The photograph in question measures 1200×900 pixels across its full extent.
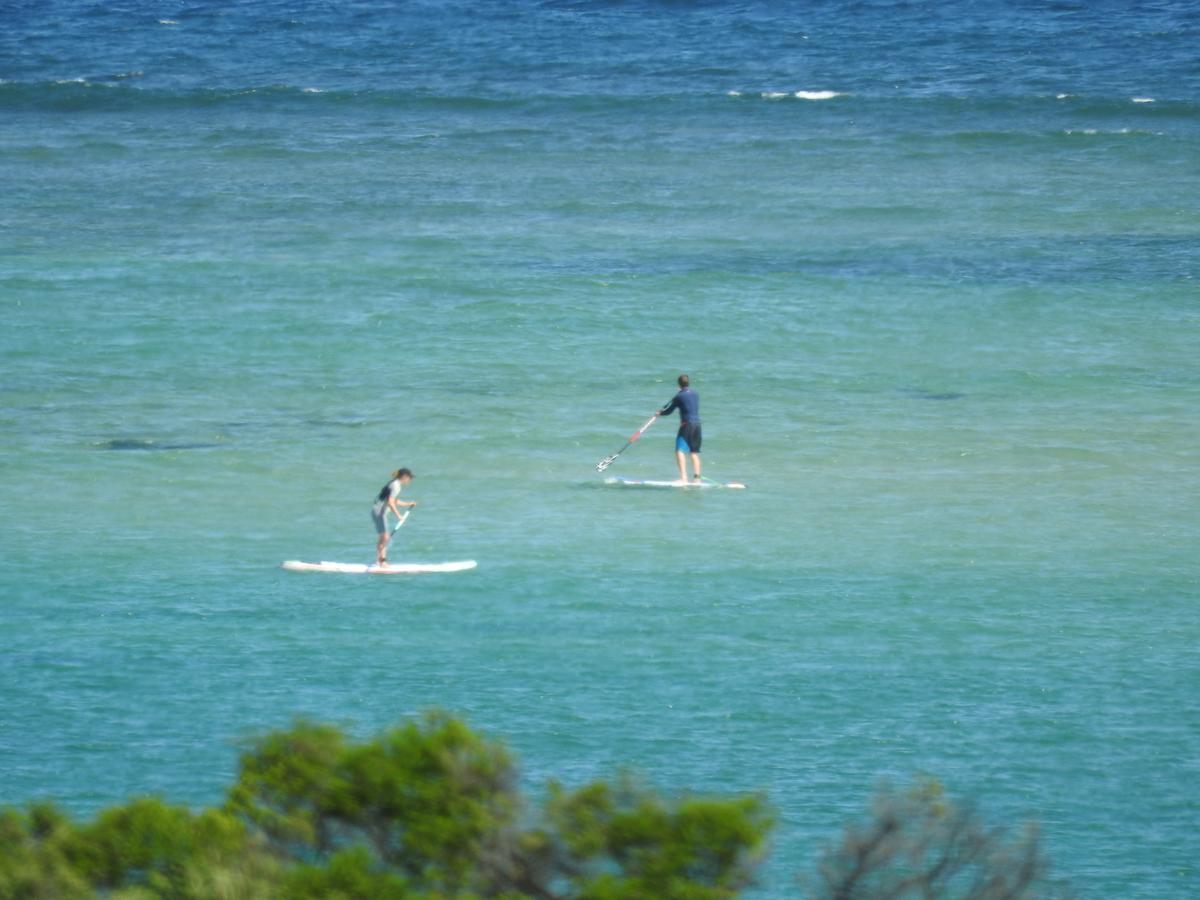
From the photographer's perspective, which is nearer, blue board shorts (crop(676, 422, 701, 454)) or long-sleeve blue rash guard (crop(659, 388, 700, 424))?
long-sleeve blue rash guard (crop(659, 388, 700, 424))

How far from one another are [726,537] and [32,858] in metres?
17.6

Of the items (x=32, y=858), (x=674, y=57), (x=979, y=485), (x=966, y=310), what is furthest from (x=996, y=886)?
(x=674, y=57)

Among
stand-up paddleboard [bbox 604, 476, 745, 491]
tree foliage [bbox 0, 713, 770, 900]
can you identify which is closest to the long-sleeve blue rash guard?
stand-up paddleboard [bbox 604, 476, 745, 491]

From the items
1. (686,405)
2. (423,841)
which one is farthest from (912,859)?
(686,405)

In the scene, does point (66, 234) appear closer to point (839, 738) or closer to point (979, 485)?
point (979, 485)

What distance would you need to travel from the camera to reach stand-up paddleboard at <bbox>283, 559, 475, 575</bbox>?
76.0 feet

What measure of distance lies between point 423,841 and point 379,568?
14.8 meters

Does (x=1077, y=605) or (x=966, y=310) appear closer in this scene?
(x=1077, y=605)

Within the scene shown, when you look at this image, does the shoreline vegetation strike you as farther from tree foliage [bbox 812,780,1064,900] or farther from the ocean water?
the ocean water

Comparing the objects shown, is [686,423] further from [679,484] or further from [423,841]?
[423,841]

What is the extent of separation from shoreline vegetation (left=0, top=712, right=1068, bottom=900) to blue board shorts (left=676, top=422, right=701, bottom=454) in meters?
18.6

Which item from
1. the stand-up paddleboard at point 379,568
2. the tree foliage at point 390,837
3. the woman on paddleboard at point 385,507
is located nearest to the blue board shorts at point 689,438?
the stand-up paddleboard at point 379,568

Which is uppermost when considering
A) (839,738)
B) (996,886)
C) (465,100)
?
(465,100)

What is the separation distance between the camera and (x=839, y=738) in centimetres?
1797
